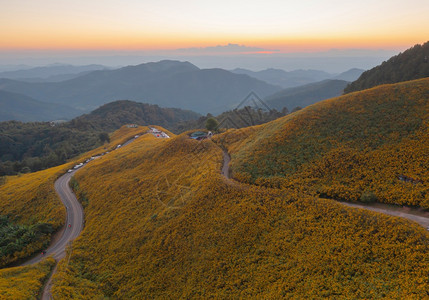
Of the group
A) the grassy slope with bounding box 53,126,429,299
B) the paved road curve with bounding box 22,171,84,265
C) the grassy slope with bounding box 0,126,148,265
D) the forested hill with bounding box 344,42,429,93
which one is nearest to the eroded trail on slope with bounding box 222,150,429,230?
the grassy slope with bounding box 53,126,429,299

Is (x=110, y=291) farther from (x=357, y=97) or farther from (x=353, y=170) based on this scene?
(x=357, y=97)

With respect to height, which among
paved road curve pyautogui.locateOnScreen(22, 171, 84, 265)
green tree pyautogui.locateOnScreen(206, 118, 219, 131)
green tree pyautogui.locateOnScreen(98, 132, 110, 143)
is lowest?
paved road curve pyautogui.locateOnScreen(22, 171, 84, 265)

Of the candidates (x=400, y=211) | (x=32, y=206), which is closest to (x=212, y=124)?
(x=32, y=206)

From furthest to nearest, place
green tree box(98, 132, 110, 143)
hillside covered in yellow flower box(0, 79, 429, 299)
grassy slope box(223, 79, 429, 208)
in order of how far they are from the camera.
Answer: green tree box(98, 132, 110, 143)
grassy slope box(223, 79, 429, 208)
hillside covered in yellow flower box(0, 79, 429, 299)

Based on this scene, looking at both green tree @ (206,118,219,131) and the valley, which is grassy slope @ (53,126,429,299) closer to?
→ the valley

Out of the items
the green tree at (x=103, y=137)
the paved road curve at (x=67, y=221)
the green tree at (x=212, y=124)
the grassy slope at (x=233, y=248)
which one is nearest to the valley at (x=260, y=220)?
the grassy slope at (x=233, y=248)

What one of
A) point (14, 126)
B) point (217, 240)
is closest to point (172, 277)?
point (217, 240)
